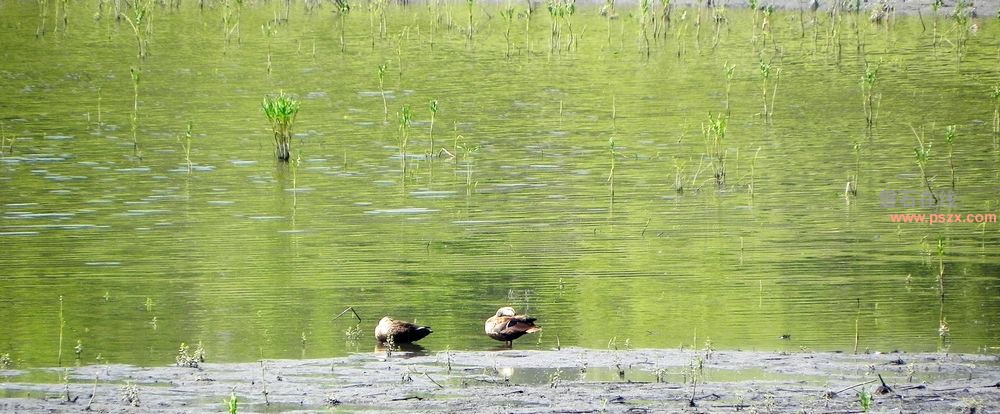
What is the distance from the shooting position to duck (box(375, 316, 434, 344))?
27.8 ft

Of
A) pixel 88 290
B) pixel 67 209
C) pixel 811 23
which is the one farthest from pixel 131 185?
pixel 811 23

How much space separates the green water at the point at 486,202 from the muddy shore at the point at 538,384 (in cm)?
43

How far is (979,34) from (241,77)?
634 inches

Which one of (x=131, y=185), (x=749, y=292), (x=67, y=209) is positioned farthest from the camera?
(x=131, y=185)

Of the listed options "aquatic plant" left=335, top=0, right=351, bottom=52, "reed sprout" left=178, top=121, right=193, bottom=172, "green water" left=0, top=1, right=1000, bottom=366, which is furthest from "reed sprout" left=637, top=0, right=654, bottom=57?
"reed sprout" left=178, top=121, right=193, bottom=172

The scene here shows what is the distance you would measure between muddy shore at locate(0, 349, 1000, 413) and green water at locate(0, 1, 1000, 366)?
0.43 metres

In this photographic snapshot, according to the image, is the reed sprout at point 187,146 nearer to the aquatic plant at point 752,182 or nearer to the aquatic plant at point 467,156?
the aquatic plant at point 467,156

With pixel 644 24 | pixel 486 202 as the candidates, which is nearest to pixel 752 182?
pixel 486 202

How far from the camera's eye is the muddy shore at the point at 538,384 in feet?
22.7

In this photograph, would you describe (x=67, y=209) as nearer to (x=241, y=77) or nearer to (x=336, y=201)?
(x=336, y=201)

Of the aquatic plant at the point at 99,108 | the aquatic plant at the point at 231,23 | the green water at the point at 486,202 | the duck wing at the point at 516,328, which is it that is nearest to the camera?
the duck wing at the point at 516,328

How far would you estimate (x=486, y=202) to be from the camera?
14148 millimetres

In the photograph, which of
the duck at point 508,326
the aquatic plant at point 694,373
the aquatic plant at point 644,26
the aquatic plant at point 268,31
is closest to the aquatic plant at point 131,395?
the duck at point 508,326

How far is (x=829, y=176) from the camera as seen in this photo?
15.5m
